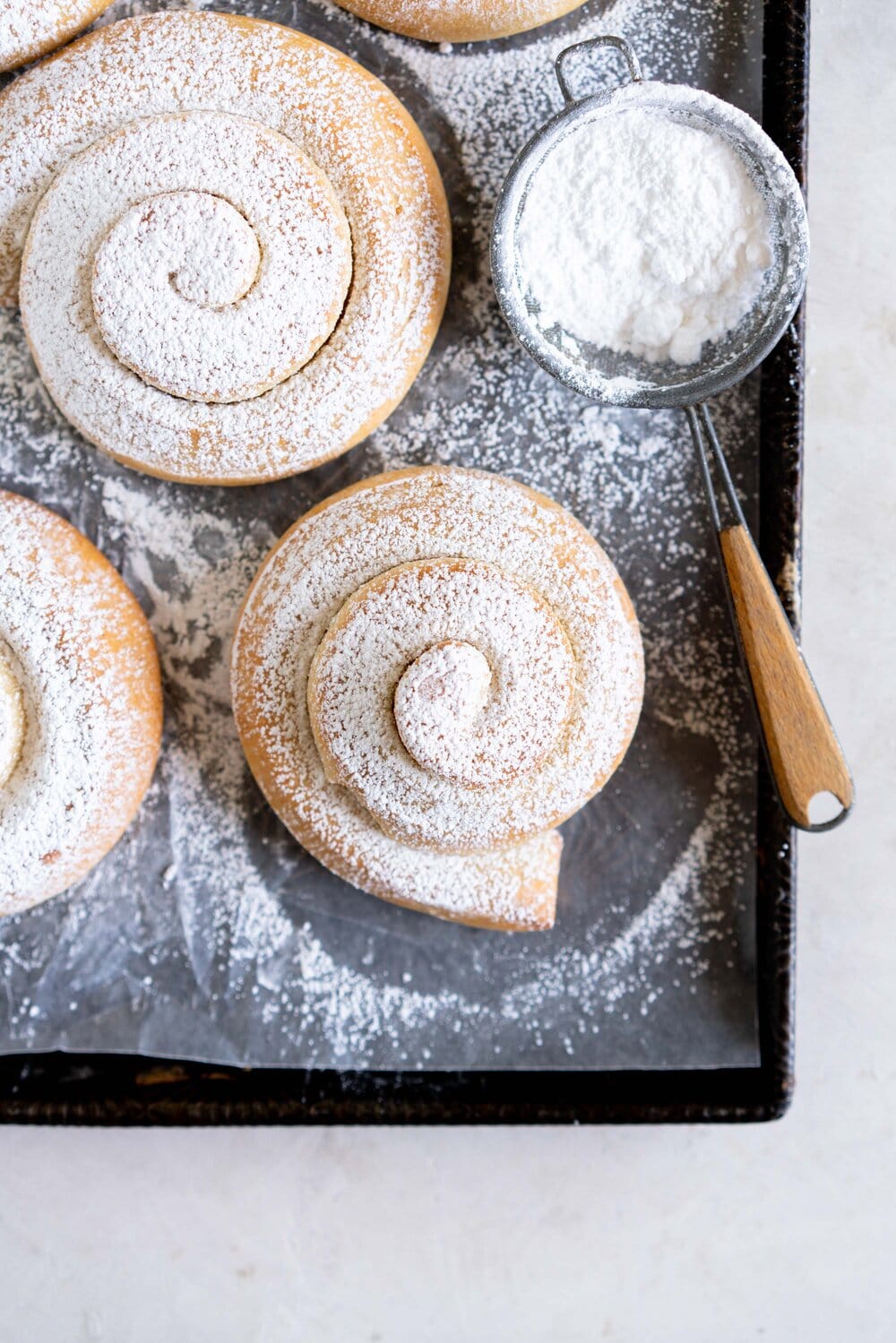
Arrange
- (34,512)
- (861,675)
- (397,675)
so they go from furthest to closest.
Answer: (861,675) → (34,512) → (397,675)

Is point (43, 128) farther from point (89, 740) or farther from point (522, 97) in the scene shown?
point (89, 740)

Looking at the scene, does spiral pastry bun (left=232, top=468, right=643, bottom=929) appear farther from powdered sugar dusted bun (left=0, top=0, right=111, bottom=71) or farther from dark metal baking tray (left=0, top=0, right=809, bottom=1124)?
powdered sugar dusted bun (left=0, top=0, right=111, bottom=71)

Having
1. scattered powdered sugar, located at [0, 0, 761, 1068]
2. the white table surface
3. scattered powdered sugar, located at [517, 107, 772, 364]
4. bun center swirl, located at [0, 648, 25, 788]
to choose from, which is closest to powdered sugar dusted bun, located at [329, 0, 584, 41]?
scattered powdered sugar, located at [0, 0, 761, 1068]

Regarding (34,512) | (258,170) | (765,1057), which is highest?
(258,170)

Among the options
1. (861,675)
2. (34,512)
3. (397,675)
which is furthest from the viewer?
(861,675)

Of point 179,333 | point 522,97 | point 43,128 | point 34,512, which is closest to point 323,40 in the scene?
point 522,97

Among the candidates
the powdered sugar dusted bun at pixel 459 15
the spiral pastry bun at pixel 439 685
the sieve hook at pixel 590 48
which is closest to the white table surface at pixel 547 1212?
the spiral pastry bun at pixel 439 685

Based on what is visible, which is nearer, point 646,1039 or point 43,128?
point 43,128

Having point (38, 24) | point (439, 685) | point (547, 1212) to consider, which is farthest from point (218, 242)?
point (547, 1212)
